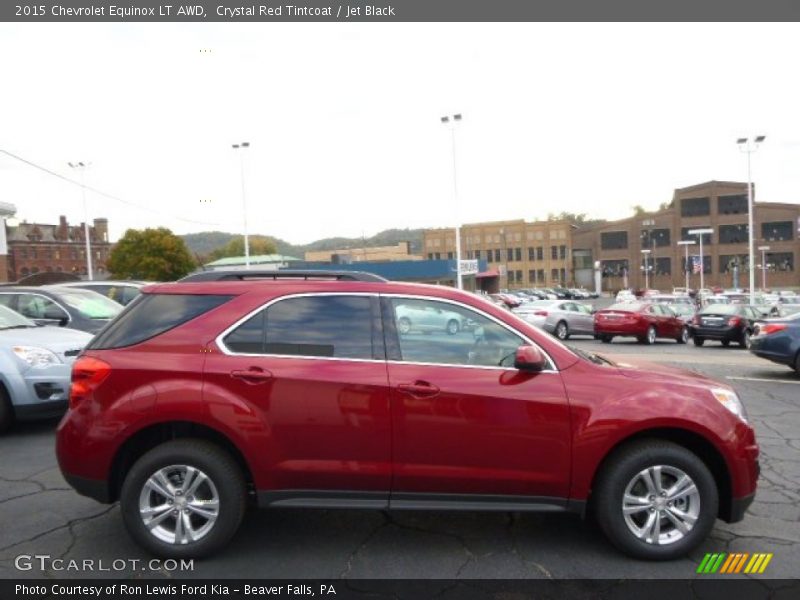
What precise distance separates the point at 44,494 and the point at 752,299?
114ft

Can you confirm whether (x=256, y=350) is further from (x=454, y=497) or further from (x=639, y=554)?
(x=639, y=554)

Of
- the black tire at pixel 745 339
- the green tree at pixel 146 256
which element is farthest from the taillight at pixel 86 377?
the green tree at pixel 146 256

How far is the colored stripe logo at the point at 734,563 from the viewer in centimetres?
357

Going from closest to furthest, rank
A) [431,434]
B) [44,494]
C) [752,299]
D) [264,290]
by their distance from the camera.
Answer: [431,434], [264,290], [44,494], [752,299]

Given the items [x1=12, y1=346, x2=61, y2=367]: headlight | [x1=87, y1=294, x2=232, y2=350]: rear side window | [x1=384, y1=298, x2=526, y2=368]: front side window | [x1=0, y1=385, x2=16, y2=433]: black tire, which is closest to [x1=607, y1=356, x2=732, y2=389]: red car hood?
[x1=384, y1=298, x2=526, y2=368]: front side window

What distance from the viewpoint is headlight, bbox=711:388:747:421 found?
3.79 meters

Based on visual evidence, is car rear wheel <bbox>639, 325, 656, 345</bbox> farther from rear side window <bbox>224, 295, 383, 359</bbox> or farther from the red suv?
rear side window <bbox>224, 295, 383, 359</bbox>

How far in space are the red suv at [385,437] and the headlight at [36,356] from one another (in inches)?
127

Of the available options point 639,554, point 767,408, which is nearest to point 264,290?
point 639,554

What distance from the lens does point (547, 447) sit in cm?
362

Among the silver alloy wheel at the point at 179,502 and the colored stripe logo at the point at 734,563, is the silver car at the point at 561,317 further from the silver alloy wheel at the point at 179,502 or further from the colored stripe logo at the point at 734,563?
the silver alloy wheel at the point at 179,502

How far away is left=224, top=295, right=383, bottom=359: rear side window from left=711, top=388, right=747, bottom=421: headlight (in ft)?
7.16

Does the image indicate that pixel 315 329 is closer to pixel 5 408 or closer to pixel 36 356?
pixel 36 356
